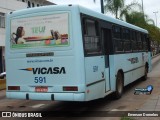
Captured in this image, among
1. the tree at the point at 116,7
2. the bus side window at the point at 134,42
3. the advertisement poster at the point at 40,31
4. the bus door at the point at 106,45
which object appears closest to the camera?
the advertisement poster at the point at 40,31

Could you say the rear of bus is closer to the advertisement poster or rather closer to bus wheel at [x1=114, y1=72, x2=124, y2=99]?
the advertisement poster

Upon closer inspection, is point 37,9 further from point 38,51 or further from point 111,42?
point 111,42

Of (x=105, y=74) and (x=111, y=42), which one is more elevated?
(x=111, y=42)

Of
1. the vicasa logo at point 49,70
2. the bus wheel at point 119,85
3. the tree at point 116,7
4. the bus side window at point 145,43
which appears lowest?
the bus wheel at point 119,85

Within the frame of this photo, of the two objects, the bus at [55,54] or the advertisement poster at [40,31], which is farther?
the advertisement poster at [40,31]

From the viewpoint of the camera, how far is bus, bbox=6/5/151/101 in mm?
9055

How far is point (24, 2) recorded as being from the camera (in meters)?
39.2

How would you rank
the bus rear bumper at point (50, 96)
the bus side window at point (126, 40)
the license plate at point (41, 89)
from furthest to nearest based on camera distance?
the bus side window at point (126, 40), the license plate at point (41, 89), the bus rear bumper at point (50, 96)

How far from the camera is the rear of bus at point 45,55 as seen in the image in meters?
9.04

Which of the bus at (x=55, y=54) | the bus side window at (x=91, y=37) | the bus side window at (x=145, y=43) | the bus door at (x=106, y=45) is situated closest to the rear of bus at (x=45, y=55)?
the bus at (x=55, y=54)

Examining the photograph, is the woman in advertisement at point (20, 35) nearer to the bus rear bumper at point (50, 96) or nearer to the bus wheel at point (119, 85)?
the bus rear bumper at point (50, 96)

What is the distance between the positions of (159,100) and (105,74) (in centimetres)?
196

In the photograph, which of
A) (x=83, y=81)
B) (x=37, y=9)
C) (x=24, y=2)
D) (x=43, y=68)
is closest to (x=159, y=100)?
(x=83, y=81)

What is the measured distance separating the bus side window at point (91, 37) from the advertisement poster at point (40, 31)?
58cm
